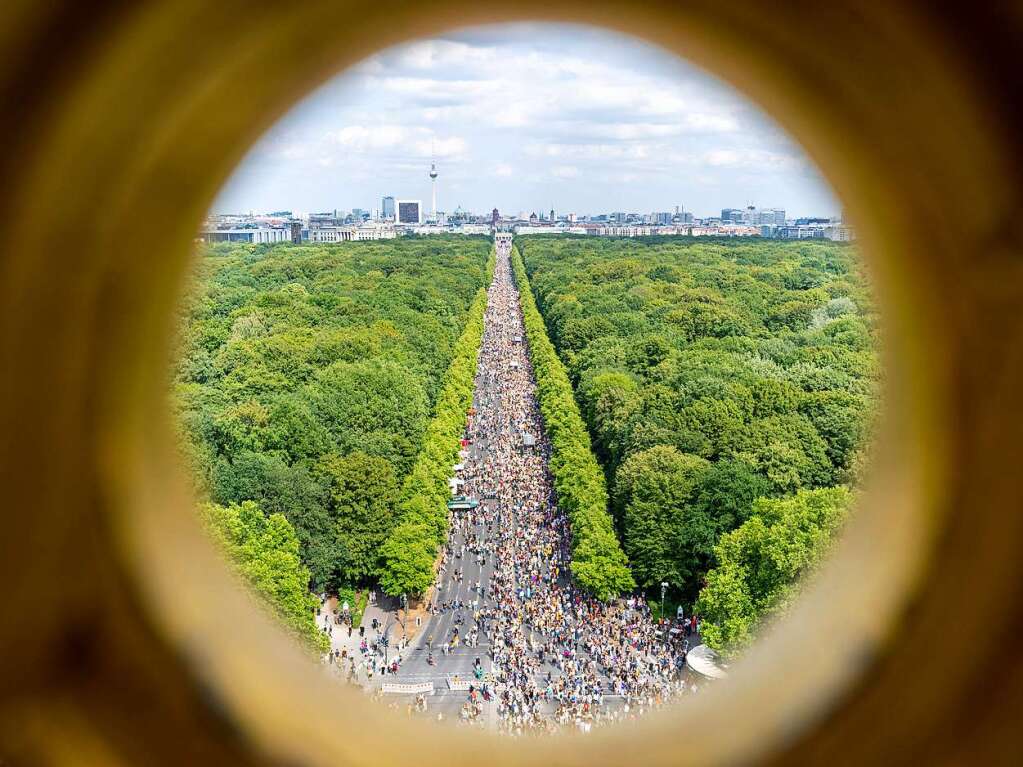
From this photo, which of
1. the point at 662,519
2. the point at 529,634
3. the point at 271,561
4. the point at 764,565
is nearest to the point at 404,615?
the point at 529,634

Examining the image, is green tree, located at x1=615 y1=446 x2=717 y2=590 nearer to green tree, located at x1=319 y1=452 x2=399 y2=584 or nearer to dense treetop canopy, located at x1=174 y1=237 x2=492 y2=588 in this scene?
green tree, located at x1=319 y1=452 x2=399 y2=584

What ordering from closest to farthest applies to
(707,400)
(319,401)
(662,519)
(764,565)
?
(764,565) → (662,519) → (707,400) → (319,401)

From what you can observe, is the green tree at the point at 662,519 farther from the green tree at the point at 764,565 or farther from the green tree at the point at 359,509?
the green tree at the point at 359,509

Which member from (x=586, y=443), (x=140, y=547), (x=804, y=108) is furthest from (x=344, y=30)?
(x=586, y=443)

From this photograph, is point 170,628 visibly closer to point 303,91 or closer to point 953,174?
point 303,91

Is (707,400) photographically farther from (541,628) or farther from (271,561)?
(271,561)

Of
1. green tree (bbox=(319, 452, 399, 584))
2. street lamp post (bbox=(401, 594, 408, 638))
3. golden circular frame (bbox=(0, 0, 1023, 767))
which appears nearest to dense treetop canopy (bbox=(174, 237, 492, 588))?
green tree (bbox=(319, 452, 399, 584))
